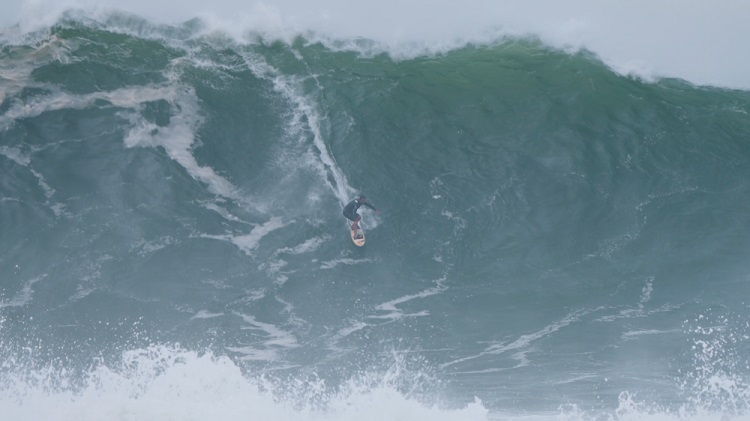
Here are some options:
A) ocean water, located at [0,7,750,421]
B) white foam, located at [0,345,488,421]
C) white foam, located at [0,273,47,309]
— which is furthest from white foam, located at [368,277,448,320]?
white foam, located at [0,273,47,309]

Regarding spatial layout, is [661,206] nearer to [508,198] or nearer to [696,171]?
[696,171]

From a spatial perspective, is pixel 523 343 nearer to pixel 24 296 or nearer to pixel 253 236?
pixel 253 236

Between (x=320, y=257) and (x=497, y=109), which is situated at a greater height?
(x=497, y=109)

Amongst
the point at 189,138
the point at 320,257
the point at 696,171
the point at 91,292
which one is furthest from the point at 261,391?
the point at 696,171

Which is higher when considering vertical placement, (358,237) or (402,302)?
(358,237)

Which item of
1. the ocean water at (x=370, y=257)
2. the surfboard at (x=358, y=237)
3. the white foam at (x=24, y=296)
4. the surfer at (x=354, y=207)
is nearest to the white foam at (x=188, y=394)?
the ocean water at (x=370, y=257)

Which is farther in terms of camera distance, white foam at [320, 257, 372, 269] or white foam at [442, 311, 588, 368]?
white foam at [442, 311, 588, 368]

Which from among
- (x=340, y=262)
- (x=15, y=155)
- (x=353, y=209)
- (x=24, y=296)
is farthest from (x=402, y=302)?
(x=15, y=155)

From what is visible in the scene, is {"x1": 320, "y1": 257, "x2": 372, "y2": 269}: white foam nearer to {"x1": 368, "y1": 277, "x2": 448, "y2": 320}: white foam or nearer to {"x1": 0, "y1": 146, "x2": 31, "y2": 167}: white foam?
{"x1": 368, "y1": 277, "x2": 448, "y2": 320}: white foam

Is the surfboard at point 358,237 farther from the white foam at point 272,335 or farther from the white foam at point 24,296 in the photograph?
the white foam at point 24,296
